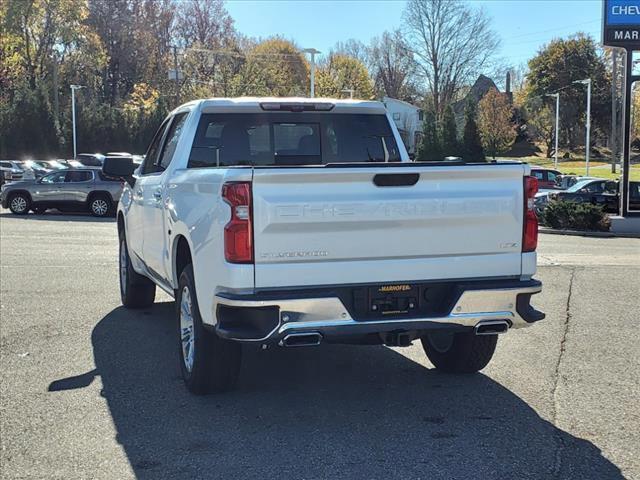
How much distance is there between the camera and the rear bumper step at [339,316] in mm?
4387

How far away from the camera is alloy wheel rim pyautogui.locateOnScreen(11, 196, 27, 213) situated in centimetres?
2414

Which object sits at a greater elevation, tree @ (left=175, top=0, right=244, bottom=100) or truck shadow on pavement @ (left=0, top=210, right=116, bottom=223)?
tree @ (left=175, top=0, right=244, bottom=100)

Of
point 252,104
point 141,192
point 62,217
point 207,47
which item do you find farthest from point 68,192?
point 207,47

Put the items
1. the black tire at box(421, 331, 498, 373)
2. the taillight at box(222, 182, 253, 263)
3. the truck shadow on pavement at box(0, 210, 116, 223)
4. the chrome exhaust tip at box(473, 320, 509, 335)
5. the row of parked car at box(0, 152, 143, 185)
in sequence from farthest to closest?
the row of parked car at box(0, 152, 143, 185) → the truck shadow on pavement at box(0, 210, 116, 223) → the black tire at box(421, 331, 498, 373) → the chrome exhaust tip at box(473, 320, 509, 335) → the taillight at box(222, 182, 253, 263)

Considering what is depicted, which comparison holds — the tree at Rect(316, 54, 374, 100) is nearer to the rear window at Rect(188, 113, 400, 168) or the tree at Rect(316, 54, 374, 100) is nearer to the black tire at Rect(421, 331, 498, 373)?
the rear window at Rect(188, 113, 400, 168)

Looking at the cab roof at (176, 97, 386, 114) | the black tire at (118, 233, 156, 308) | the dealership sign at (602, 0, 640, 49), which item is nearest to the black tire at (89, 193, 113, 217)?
the dealership sign at (602, 0, 640, 49)

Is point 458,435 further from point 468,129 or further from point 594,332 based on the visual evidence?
point 468,129

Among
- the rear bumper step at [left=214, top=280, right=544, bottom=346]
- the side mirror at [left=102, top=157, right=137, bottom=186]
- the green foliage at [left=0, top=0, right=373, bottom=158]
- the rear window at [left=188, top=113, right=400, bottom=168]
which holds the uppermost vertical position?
the green foliage at [left=0, top=0, right=373, bottom=158]

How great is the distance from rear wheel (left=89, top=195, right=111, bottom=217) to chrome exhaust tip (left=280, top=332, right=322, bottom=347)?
20.7 metres

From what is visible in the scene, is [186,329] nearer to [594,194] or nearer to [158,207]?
[158,207]

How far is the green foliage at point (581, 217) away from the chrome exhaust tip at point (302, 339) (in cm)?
1890

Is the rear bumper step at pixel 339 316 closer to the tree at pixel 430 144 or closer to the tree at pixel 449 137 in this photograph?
the tree at pixel 449 137

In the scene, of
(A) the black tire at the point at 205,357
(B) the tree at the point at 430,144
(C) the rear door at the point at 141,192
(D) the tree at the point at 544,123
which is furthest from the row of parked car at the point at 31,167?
(D) the tree at the point at 544,123

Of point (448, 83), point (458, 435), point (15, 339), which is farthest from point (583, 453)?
point (448, 83)
